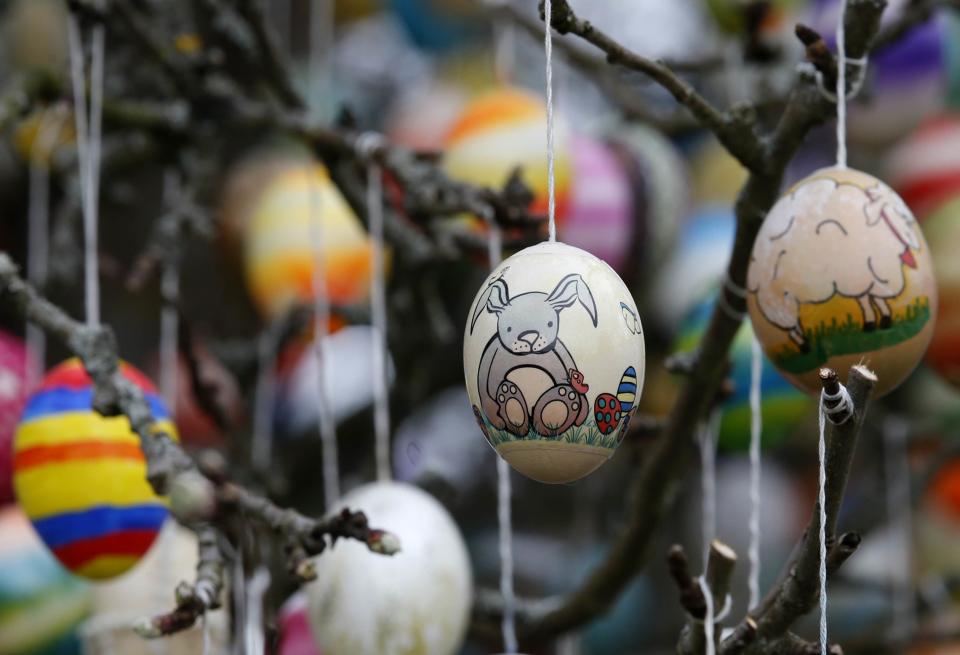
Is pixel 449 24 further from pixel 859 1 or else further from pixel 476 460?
pixel 859 1

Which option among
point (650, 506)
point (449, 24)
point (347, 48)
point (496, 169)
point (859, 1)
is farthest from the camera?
point (347, 48)

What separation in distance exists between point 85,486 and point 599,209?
1.17 m

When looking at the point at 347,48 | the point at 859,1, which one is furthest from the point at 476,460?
the point at 859,1

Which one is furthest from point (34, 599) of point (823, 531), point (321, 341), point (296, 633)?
point (823, 531)

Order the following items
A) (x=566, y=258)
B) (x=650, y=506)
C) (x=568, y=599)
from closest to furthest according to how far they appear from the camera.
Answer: (x=566, y=258), (x=650, y=506), (x=568, y=599)

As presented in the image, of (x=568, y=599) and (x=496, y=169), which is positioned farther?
(x=496, y=169)

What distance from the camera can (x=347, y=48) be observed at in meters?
4.10

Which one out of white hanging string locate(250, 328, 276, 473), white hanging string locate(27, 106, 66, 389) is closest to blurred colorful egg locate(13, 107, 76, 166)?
white hanging string locate(27, 106, 66, 389)

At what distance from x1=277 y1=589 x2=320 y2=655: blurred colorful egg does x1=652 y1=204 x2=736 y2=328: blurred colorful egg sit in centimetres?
101

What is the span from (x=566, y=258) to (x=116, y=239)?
2.04 meters

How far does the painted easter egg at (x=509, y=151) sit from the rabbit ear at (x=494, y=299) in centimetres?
94

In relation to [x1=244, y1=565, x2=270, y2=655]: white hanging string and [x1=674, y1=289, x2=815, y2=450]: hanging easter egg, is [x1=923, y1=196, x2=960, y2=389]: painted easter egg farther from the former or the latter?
[x1=244, y1=565, x2=270, y2=655]: white hanging string

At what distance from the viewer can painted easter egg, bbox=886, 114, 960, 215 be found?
8.78ft

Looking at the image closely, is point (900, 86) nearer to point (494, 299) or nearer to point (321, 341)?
point (321, 341)
